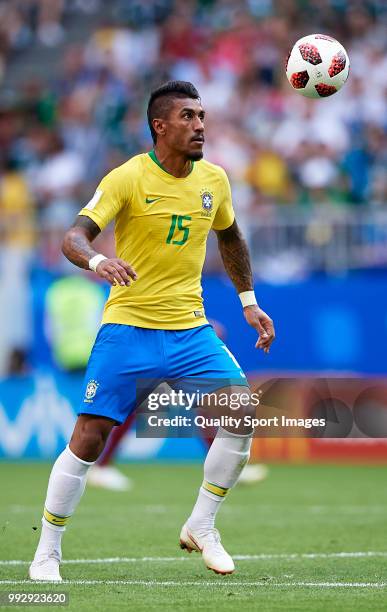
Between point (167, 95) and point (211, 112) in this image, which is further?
point (211, 112)

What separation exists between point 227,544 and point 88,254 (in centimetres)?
297

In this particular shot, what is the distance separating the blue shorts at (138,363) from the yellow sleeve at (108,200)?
62cm

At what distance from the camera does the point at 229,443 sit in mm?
7047

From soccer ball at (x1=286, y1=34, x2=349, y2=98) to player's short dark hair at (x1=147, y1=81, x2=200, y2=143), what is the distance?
98 centimetres

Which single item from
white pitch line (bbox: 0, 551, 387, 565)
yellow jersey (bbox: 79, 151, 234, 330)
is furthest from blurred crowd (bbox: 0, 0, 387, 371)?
yellow jersey (bbox: 79, 151, 234, 330)

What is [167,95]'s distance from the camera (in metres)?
7.18

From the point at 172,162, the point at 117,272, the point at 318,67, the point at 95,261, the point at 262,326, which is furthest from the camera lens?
the point at 318,67

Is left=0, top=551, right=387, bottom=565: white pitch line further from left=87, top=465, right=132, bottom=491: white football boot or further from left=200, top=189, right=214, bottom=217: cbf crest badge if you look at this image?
left=87, top=465, right=132, bottom=491: white football boot

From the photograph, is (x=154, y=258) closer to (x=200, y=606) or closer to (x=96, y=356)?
(x=96, y=356)

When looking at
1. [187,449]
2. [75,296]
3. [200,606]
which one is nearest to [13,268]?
[75,296]

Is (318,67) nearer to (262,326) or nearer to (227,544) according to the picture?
(262,326)

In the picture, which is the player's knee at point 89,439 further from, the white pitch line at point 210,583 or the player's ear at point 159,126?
the player's ear at point 159,126

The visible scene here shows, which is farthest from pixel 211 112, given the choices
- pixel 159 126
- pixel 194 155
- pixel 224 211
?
pixel 194 155

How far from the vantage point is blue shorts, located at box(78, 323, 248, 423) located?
6797mm
